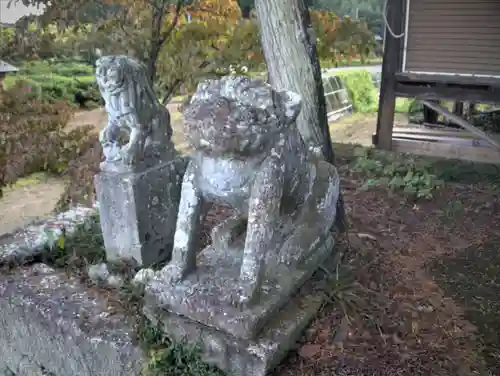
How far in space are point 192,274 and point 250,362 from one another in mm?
424

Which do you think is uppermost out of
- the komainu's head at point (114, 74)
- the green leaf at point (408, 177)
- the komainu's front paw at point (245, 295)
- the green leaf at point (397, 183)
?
the komainu's head at point (114, 74)

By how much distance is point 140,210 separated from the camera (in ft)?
8.05

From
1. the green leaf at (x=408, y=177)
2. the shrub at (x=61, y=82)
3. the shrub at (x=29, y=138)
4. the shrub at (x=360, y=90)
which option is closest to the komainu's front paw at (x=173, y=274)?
the green leaf at (x=408, y=177)

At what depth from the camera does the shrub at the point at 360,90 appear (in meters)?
13.4

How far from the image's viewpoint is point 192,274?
1940mm

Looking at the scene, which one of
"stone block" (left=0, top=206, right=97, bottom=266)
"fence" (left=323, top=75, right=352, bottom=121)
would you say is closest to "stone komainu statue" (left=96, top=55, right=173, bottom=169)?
"stone block" (left=0, top=206, right=97, bottom=266)

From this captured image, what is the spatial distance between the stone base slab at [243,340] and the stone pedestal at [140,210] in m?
0.60

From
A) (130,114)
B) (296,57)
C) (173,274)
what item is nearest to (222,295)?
(173,274)

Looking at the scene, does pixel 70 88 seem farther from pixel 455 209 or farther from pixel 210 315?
pixel 210 315

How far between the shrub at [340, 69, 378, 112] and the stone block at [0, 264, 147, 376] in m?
12.0

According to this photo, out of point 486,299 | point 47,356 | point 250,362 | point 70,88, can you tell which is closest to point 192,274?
point 250,362

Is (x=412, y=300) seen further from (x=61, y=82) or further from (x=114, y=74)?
(x=61, y=82)

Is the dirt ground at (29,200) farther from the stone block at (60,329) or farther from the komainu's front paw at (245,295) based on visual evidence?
the komainu's front paw at (245,295)

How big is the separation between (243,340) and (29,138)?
15.1 feet
